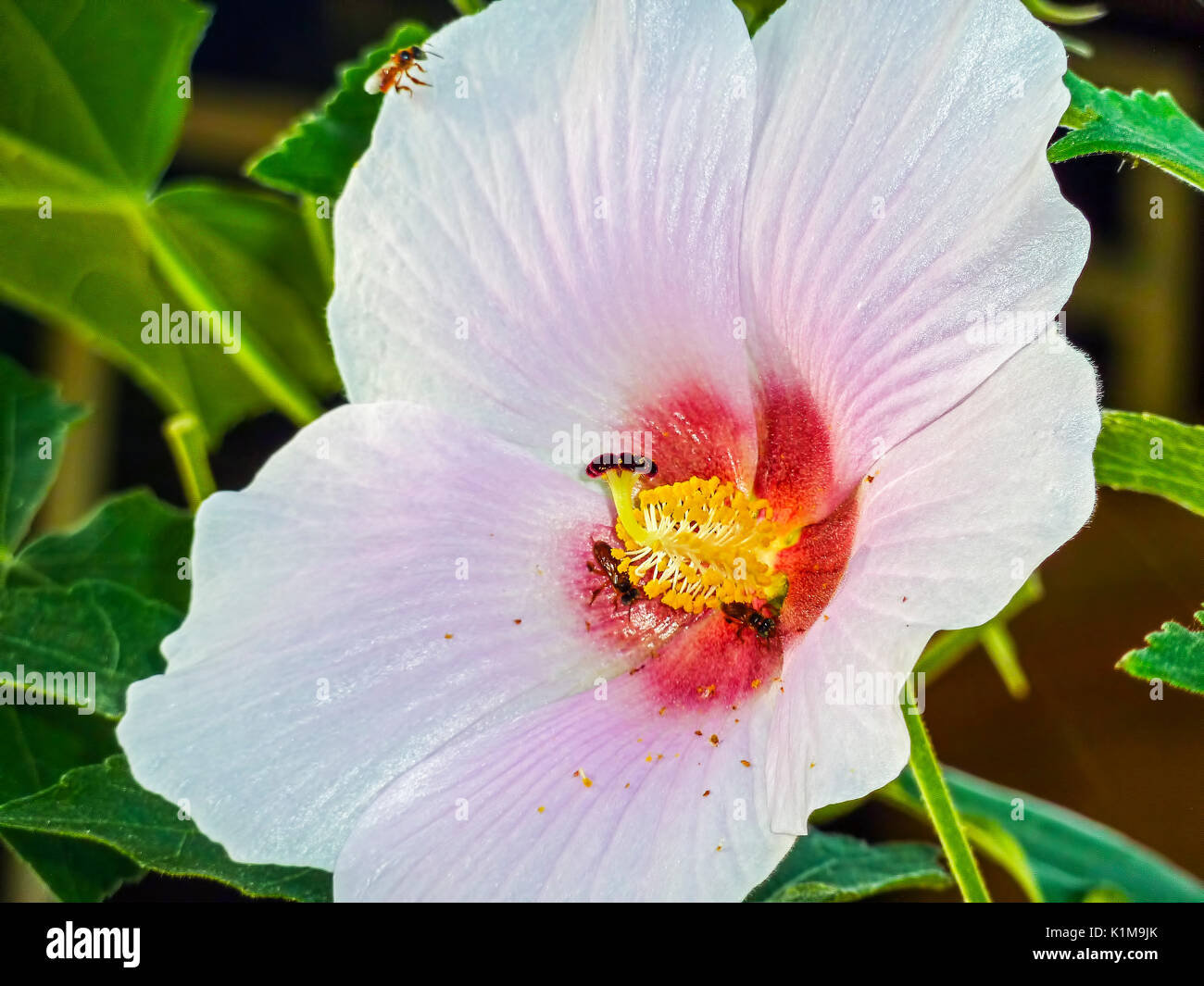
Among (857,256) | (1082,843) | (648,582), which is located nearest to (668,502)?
(648,582)

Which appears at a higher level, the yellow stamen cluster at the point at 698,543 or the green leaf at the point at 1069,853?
the yellow stamen cluster at the point at 698,543

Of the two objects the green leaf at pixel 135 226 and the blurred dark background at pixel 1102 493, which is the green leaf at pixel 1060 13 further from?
the blurred dark background at pixel 1102 493

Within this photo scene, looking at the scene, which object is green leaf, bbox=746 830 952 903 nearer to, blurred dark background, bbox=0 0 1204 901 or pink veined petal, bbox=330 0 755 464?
pink veined petal, bbox=330 0 755 464

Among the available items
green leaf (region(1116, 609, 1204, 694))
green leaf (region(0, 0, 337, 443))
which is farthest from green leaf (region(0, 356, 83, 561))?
green leaf (region(1116, 609, 1204, 694))

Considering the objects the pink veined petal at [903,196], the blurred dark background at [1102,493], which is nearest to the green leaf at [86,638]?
the pink veined petal at [903,196]

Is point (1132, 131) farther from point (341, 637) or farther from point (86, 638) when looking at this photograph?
point (86, 638)

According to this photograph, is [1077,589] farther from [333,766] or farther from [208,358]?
[333,766]
